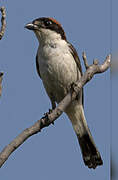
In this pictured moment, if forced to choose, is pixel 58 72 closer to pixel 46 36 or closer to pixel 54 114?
pixel 46 36

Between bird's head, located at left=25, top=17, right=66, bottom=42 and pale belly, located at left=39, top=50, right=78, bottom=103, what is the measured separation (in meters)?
0.46

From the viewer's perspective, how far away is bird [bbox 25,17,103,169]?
518 cm

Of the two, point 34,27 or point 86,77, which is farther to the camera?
point 34,27

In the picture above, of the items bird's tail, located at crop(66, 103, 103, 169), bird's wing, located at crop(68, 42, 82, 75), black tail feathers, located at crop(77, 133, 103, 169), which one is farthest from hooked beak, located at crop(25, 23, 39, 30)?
black tail feathers, located at crop(77, 133, 103, 169)

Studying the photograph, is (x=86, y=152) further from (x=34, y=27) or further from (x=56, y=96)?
(x=34, y=27)

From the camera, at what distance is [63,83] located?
5305 millimetres

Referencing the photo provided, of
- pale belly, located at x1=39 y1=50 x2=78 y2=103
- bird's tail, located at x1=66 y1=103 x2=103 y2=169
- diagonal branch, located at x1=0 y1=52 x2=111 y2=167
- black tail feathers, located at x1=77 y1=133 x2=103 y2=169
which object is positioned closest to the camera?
diagonal branch, located at x1=0 y1=52 x2=111 y2=167

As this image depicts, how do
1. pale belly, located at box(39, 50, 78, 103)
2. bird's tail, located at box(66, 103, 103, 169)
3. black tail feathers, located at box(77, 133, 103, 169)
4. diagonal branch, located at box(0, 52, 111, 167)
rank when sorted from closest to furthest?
diagonal branch, located at box(0, 52, 111, 167)
pale belly, located at box(39, 50, 78, 103)
black tail feathers, located at box(77, 133, 103, 169)
bird's tail, located at box(66, 103, 103, 169)

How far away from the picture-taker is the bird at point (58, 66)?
17.0 feet

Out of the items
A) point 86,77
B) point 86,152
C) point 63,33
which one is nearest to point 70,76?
point 63,33

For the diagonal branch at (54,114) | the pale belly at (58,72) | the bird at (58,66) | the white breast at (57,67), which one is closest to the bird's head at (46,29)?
the bird at (58,66)

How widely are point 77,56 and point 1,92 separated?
2.94m

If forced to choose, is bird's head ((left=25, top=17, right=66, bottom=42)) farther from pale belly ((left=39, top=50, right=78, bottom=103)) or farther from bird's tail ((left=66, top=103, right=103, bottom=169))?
bird's tail ((left=66, top=103, right=103, bottom=169))

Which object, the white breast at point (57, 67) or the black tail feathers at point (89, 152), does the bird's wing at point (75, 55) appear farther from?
the black tail feathers at point (89, 152)
